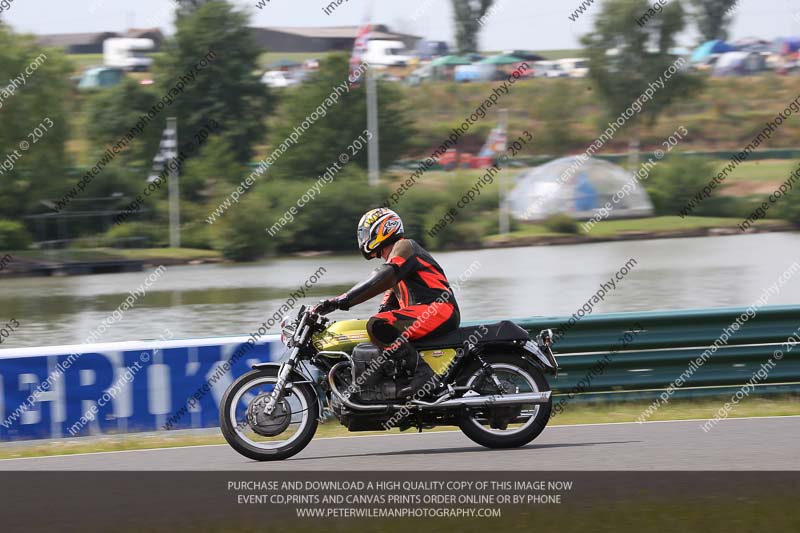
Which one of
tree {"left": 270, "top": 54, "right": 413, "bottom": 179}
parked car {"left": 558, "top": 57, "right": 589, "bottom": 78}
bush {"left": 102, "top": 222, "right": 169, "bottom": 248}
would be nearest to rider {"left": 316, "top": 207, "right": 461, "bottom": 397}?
bush {"left": 102, "top": 222, "right": 169, "bottom": 248}

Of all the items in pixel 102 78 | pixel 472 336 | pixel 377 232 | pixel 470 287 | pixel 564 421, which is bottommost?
pixel 102 78

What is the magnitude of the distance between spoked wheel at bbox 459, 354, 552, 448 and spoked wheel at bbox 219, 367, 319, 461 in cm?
112

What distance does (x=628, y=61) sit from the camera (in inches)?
2820

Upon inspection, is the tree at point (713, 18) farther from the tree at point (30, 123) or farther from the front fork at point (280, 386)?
the front fork at point (280, 386)

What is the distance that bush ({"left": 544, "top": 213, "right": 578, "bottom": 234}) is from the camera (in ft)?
168

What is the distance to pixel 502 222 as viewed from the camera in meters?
50.0

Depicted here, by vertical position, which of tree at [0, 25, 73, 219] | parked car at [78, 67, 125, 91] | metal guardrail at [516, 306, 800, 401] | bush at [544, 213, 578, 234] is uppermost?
metal guardrail at [516, 306, 800, 401]

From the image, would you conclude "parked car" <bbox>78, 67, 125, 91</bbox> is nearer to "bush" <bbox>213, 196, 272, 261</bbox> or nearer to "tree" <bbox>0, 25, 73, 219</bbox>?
"tree" <bbox>0, 25, 73, 219</bbox>

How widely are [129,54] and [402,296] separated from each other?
284ft

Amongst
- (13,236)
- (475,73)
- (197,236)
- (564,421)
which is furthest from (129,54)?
(564,421)

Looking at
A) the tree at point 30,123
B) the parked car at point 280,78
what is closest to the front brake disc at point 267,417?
the tree at point 30,123

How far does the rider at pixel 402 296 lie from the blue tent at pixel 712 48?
79.5m

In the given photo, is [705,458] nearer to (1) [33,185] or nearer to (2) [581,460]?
(2) [581,460]

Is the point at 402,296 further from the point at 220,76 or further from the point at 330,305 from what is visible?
the point at 220,76
